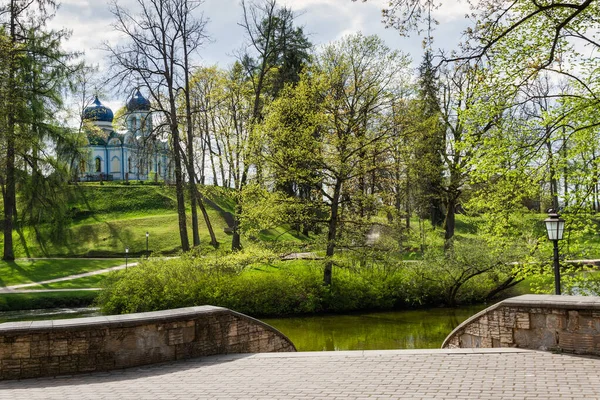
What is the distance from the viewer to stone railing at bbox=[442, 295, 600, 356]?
25.6 ft

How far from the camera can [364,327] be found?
61.8 ft

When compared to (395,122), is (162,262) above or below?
below

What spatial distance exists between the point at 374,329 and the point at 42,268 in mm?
19336

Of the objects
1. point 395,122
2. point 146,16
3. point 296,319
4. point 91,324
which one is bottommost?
point 296,319

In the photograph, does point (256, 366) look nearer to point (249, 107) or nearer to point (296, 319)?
point (296, 319)

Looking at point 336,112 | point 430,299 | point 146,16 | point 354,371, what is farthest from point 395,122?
point 354,371

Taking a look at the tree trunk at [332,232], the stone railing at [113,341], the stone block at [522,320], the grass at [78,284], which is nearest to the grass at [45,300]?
the grass at [78,284]

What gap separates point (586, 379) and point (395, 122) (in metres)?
17.0

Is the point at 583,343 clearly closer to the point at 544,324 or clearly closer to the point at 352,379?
the point at 544,324

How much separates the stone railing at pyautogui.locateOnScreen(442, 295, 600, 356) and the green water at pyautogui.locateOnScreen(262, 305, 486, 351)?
6103 millimetres

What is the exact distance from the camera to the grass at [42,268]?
1059 inches

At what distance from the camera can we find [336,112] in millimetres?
22234

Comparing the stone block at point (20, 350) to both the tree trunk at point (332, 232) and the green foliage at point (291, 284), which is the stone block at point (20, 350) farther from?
the tree trunk at point (332, 232)

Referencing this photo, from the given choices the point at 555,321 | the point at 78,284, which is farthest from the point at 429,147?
the point at 555,321
